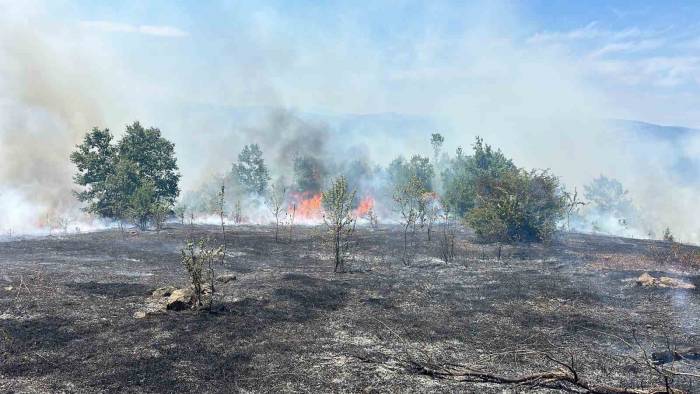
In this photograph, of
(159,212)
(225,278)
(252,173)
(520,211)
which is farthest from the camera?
(252,173)

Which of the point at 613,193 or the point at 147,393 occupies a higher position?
the point at 613,193

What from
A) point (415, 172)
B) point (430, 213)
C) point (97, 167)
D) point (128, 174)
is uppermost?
point (415, 172)

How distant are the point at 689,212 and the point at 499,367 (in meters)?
154

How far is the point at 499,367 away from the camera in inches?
573

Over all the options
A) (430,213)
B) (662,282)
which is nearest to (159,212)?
(430,213)

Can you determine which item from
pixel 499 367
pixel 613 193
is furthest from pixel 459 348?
pixel 613 193

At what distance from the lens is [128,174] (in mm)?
50031

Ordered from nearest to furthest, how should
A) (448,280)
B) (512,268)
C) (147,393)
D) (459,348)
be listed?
1. (147,393)
2. (459,348)
3. (448,280)
4. (512,268)

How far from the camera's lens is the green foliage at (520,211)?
→ 138 ft

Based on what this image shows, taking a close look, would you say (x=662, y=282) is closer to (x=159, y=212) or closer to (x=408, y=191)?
(x=408, y=191)

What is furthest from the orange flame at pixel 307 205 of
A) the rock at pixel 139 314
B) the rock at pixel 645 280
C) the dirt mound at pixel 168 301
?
the rock at pixel 139 314

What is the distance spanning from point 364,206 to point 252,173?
20.9 m

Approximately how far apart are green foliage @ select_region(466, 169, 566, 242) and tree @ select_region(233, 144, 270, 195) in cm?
4345

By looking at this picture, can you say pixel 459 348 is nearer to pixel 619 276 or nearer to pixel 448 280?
pixel 448 280
